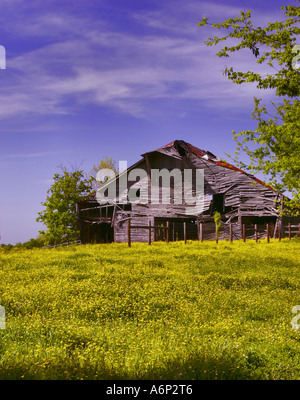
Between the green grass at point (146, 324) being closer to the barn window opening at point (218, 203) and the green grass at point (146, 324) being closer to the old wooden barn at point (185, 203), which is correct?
the old wooden barn at point (185, 203)

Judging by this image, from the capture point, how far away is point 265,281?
49.3ft

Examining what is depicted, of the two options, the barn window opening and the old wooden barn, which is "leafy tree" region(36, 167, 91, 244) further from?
the barn window opening

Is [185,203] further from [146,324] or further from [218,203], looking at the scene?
[146,324]

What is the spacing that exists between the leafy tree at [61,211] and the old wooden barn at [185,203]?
1.14 m

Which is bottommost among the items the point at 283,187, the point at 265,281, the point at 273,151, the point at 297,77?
the point at 265,281

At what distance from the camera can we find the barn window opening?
41.7m

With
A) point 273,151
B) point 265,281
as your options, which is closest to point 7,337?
point 265,281

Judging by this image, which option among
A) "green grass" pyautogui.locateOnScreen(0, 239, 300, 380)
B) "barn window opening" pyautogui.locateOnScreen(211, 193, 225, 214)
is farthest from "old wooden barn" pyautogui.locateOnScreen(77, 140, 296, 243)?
"green grass" pyautogui.locateOnScreen(0, 239, 300, 380)

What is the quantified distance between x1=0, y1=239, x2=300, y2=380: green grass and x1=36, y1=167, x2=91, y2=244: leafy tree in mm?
27537

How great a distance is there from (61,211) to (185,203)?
14.4m

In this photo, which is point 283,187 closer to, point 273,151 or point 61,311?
point 273,151

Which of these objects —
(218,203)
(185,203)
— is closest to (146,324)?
(185,203)

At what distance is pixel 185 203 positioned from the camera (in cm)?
4175
